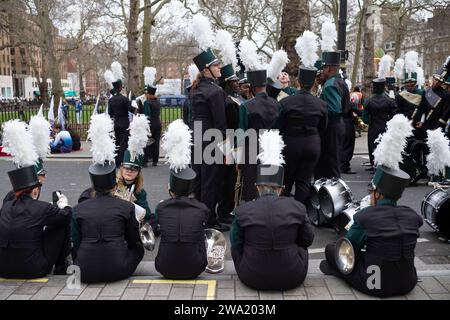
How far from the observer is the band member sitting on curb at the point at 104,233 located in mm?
4547

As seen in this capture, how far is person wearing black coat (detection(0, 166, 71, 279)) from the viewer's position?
15.3ft

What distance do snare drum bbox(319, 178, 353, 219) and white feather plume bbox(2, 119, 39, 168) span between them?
3.65 m

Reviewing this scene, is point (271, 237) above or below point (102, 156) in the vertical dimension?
below

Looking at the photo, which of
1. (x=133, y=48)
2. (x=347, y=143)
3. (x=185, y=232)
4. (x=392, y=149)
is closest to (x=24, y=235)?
(x=185, y=232)

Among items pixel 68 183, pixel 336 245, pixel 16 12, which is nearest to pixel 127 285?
pixel 336 245

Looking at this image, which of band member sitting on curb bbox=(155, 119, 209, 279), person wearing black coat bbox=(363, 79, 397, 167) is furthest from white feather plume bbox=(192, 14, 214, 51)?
person wearing black coat bbox=(363, 79, 397, 167)

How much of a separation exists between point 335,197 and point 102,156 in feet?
10.1

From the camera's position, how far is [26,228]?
464cm

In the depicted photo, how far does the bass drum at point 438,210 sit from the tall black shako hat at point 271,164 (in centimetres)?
258

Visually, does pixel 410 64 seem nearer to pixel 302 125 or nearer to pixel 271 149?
pixel 302 125

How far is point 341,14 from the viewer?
13.5 m

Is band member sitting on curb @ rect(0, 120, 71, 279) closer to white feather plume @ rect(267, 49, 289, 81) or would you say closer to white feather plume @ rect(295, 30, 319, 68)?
white feather plume @ rect(267, 49, 289, 81)

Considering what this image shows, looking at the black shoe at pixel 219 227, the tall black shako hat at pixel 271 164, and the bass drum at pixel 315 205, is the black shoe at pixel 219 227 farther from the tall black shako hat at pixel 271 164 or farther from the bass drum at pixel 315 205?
the tall black shako hat at pixel 271 164

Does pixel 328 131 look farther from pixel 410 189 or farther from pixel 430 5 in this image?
pixel 430 5
